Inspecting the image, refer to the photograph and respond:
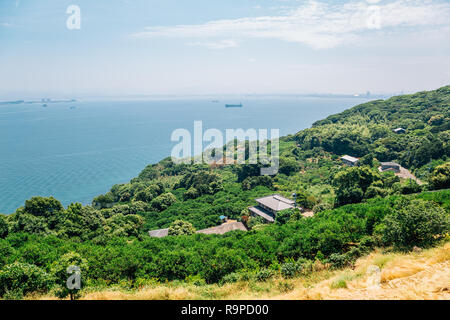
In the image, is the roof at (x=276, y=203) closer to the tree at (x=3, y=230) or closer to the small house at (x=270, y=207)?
the small house at (x=270, y=207)

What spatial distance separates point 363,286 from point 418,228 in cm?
323

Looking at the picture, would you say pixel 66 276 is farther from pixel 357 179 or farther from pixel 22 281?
pixel 357 179

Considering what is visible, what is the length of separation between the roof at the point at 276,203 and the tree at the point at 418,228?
1204 cm

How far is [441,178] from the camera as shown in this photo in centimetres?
1781

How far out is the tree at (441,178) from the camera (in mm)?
17734

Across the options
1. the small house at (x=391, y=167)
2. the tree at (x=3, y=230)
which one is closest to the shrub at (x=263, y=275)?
the tree at (x=3, y=230)

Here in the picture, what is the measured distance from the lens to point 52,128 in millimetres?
88500

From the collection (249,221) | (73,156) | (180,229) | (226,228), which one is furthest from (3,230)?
(73,156)

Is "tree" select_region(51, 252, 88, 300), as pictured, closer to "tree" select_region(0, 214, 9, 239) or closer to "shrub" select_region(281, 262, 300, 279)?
"shrub" select_region(281, 262, 300, 279)

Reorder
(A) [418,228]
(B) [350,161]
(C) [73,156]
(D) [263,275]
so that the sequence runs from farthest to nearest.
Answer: (C) [73,156]
(B) [350,161]
(D) [263,275]
(A) [418,228]

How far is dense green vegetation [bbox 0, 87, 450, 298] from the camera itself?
7.94 metres

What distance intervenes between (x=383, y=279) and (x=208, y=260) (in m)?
5.37

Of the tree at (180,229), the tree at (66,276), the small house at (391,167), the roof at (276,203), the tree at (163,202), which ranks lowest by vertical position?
the tree at (163,202)
